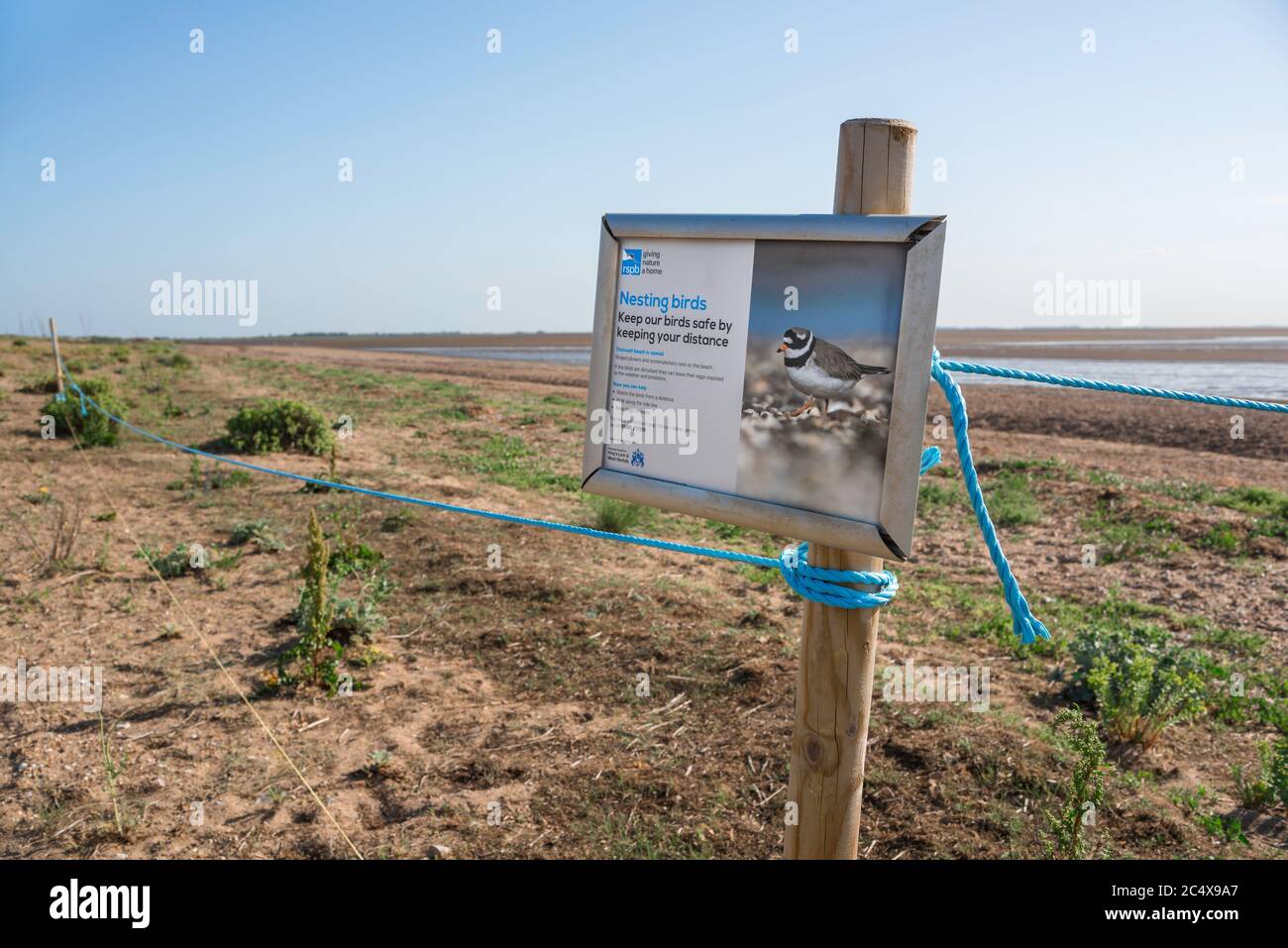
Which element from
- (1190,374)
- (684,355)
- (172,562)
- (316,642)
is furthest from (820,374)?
(1190,374)

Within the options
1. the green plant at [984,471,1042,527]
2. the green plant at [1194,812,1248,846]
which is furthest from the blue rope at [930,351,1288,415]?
the green plant at [984,471,1042,527]

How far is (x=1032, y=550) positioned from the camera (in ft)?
24.4

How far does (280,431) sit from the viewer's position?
11.3 m

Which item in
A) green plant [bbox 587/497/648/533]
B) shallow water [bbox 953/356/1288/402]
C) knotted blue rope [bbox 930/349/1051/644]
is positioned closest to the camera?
knotted blue rope [bbox 930/349/1051/644]

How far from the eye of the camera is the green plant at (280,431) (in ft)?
36.3

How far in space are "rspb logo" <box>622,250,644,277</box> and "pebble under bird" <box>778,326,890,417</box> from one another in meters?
0.52

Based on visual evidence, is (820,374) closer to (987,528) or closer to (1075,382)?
(987,528)

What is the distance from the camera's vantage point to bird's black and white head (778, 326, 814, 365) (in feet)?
6.28

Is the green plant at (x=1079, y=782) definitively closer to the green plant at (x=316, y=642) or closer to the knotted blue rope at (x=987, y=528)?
the knotted blue rope at (x=987, y=528)

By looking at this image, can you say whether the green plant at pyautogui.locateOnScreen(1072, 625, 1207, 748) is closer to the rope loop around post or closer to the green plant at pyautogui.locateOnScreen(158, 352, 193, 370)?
the rope loop around post

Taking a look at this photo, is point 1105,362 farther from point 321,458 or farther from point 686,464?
point 686,464

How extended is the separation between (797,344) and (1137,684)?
10.5 feet

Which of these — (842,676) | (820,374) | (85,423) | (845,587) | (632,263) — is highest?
(632,263)

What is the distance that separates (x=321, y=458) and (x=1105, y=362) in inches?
1638
